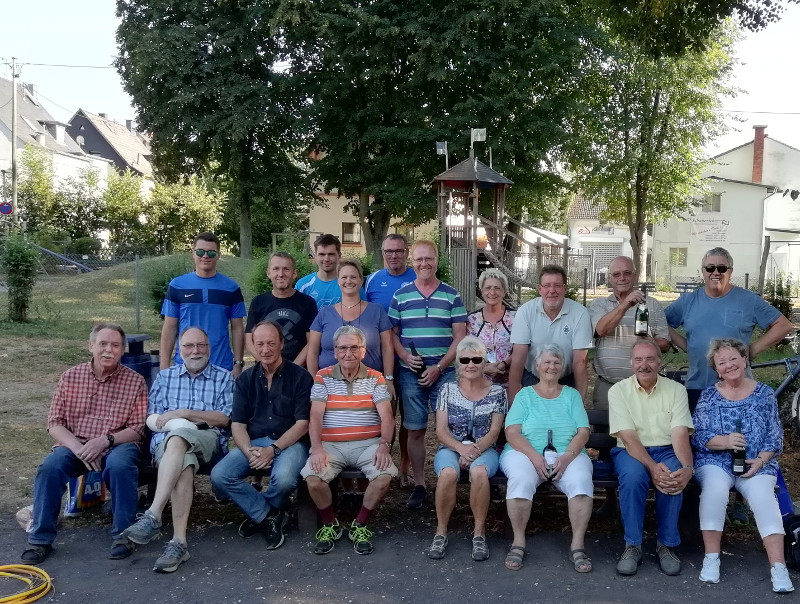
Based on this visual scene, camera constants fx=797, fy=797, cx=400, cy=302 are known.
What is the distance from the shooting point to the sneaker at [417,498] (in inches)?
205

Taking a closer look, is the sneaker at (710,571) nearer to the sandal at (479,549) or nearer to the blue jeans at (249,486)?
the sandal at (479,549)

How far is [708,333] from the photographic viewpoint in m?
4.96

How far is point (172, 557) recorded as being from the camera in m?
4.20

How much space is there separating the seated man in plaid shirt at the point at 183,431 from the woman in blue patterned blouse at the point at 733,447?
279 cm

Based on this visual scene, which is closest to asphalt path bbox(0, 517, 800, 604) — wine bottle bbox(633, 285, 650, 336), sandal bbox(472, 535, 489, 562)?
sandal bbox(472, 535, 489, 562)

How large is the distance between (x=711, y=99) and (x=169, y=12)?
2175 centimetres

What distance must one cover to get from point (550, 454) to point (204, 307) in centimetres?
253

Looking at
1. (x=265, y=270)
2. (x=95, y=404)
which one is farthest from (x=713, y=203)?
(x=95, y=404)

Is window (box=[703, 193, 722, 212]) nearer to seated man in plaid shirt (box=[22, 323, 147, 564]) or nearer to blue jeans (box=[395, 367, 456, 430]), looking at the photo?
blue jeans (box=[395, 367, 456, 430])

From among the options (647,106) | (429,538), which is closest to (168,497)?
(429,538)

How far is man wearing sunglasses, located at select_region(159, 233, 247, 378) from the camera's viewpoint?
5.47 m

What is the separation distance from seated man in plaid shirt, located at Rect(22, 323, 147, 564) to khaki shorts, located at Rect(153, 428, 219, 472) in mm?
174

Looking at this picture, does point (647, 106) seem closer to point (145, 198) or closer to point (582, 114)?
point (582, 114)

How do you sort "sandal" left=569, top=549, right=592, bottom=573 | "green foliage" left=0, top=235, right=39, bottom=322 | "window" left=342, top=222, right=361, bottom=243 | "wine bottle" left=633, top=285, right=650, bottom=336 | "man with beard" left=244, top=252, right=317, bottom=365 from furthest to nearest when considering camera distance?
"window" left=342, top=222, right=361, bottom=243 < "green foliage" left=0, top=235, right=39, bottom=322 < "man with beard" left=244, top=252, right=317, bottom=365 < "wine bottle" left=633, top=285, right=650, bottom=336 < "sandal" left=569, top=549, right=592, bottom=573
